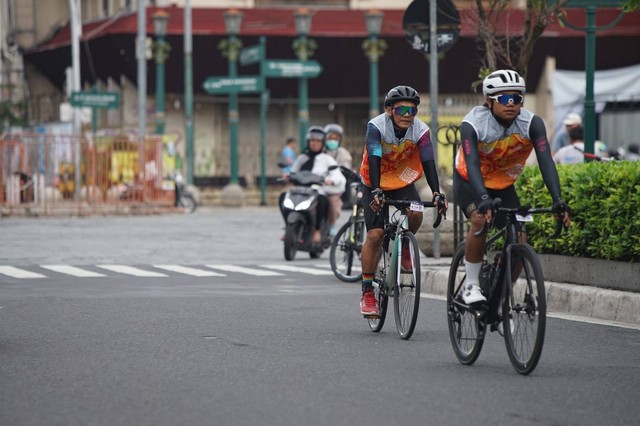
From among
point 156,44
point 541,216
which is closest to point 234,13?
point 156,44

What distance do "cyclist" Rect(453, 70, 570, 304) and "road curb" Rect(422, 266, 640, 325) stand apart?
2782mm

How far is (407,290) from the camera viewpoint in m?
10.6

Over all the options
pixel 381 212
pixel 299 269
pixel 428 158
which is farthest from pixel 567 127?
pixel 428 158

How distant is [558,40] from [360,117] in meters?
6.24

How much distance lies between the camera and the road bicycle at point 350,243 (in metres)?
15.5

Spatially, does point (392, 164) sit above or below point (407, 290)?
above

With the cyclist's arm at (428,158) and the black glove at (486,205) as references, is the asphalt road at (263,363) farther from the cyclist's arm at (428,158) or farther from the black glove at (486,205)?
the cyclist's arm at (428,158)

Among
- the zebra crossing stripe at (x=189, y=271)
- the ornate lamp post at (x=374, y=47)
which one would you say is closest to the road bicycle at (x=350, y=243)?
the zebra crossing stripe at (x=189, y=271)

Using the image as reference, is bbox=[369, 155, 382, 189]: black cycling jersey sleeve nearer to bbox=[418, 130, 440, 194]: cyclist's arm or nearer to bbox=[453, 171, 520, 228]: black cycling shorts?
bbox=[418, 130, 440, 194]: cyclist's arm

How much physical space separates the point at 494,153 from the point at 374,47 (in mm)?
30418

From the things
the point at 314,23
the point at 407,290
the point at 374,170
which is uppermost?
the point at 314,23

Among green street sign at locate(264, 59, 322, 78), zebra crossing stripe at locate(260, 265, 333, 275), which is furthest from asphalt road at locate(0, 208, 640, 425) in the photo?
green street sign at locate(264, 59, 322, 78)

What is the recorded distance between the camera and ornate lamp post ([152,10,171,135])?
38188mm

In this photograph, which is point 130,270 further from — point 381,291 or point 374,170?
point 374,170
